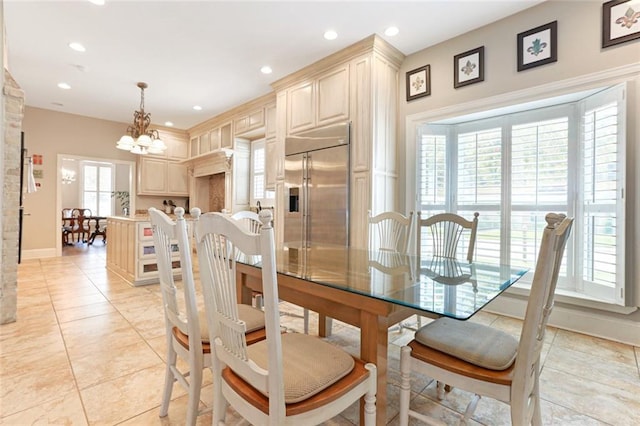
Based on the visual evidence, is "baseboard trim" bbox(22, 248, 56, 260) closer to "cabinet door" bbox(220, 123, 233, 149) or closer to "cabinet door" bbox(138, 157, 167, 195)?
"cabinet door" bbox(138, 157, 167, 195)

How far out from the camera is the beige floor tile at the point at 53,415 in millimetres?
1434

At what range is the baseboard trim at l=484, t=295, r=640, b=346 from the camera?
2.30 m

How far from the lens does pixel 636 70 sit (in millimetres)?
2207

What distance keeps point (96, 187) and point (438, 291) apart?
38.4ft

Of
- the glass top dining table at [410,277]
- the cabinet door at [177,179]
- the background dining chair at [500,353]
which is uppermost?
the cabinet door at [177,179]

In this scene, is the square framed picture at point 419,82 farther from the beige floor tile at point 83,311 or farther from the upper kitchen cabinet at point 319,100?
the beige floor tile at point 83,311

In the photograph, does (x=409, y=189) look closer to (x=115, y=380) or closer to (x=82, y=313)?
(x=115, y=380)

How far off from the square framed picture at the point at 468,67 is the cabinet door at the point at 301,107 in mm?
1652

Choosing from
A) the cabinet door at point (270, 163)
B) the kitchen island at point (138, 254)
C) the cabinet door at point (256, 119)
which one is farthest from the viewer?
the cabinet door at point (256, 119)

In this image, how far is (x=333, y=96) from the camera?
3.55 meters

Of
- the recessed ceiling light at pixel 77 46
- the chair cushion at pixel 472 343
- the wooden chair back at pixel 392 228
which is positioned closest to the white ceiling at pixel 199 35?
the recessed ceiling light at pixel 77 46

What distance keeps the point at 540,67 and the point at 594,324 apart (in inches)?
87.7

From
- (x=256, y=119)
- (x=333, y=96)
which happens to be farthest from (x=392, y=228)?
(x=256, y=119)

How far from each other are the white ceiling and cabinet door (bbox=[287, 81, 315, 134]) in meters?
0.27
